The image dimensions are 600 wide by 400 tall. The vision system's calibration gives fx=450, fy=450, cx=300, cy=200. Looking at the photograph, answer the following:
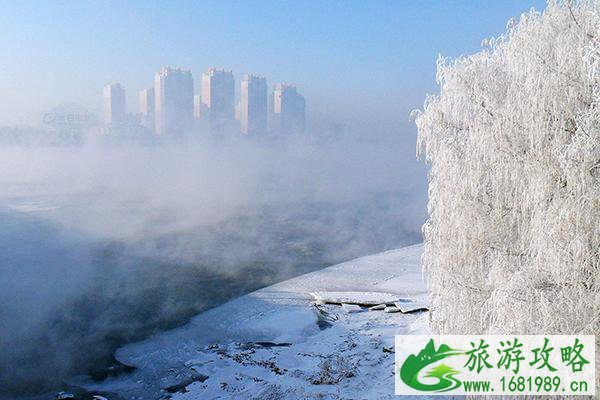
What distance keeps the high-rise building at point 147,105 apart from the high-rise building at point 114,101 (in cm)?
434

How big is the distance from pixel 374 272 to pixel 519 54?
19.0 metres

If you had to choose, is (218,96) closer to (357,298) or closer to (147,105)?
(147,105)

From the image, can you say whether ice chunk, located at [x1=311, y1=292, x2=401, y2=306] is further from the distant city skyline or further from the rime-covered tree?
the distant city skyline

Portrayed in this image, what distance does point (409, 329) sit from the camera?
14.4 meters

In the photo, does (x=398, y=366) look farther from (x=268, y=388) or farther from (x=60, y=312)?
(x=60, y=312)

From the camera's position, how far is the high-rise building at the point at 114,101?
100375 mm

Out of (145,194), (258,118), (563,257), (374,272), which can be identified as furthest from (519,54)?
(258,118)

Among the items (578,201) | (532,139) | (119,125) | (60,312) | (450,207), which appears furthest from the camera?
(119,125)

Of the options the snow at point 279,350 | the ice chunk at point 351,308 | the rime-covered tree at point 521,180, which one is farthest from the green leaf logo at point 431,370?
the ice chunk at point 351,308

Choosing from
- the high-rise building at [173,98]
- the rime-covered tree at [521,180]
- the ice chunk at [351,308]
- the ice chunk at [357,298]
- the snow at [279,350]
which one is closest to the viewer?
the rime-covered tree at [521,180]

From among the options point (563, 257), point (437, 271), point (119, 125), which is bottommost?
point (437, 271)

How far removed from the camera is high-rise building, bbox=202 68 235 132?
321 ft

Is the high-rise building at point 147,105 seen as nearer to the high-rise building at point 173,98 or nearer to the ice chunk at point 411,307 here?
the high-rise building at point 173,98

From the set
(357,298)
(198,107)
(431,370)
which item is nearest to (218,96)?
(198,107)
